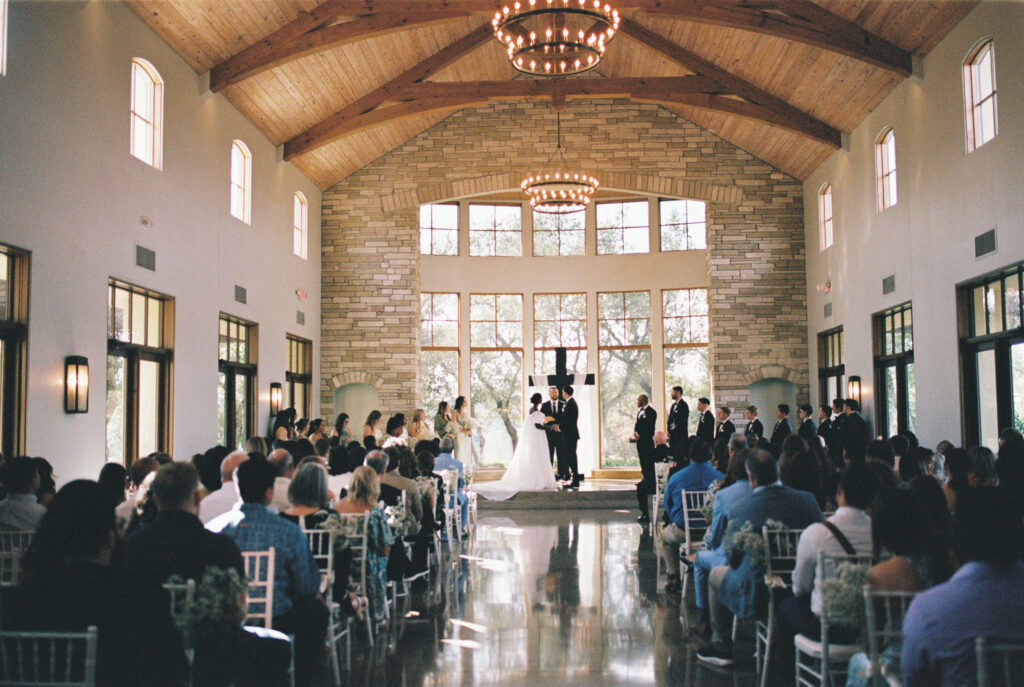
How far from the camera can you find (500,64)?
1453 cm

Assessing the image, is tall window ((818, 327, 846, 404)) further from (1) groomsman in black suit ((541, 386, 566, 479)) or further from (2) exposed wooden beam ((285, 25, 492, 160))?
(2) exposed wooden beam ((285, 25, 492, 160))

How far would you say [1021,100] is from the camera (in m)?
7.70

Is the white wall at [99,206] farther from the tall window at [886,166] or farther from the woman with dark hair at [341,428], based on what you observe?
the tall window at [886,166]

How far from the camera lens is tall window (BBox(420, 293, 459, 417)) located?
1666 cm

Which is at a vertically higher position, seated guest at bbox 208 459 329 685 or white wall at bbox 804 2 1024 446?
white wall at bbox 804 2 1024 446

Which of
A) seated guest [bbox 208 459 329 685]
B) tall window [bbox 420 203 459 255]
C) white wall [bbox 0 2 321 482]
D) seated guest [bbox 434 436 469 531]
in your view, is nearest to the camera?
seated guest [bbox 208 459 329 685]

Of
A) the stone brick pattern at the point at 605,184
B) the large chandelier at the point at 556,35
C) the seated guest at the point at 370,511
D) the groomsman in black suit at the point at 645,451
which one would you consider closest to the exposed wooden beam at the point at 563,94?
the stone brick pattern at the point at 605,184

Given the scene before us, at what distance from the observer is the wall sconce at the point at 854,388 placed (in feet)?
39.9

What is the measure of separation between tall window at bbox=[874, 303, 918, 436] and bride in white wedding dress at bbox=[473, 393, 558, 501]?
15.2ft

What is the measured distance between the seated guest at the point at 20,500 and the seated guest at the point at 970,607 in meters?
3.90

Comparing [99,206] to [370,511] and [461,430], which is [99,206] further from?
[461,430]

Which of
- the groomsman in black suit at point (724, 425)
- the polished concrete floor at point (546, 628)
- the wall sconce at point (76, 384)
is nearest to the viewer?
the polished concrete floor at point (546, 628)

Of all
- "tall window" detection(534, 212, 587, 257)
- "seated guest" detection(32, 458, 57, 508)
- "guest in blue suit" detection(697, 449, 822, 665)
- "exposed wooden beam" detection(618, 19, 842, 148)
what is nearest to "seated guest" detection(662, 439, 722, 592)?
"guest in blue suit" detection(697, 449, 822, 665)

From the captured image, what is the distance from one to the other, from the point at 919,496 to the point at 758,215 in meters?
12.4
